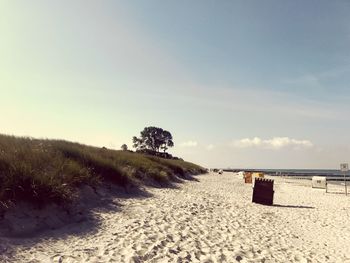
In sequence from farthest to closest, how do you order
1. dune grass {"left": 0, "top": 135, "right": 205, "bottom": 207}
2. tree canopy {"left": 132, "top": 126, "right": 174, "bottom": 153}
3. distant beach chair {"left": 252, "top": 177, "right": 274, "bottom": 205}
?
tree canopy {"left": 132, "top": 126, "right": 174, "bottom": 153} < distant beach chair {"left": 252, "top": 177, "right": 274, "bottom": 205} < dune grass {"left": 0, "top": 135, "right": 205, "bottom": 207}

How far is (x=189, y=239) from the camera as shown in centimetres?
906

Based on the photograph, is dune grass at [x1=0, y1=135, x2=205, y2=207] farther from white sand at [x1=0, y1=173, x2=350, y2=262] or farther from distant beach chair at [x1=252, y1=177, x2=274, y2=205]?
distant beach chair at [x1=252, y1=177, x2=274, y2=205]

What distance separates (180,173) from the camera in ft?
125

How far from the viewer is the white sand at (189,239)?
722cm

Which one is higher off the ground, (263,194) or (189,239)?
(263,194)

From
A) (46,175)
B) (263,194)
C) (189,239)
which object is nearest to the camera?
(189,239)

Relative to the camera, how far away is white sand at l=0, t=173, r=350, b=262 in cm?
722

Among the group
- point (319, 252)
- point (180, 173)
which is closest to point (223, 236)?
point (319, 252)

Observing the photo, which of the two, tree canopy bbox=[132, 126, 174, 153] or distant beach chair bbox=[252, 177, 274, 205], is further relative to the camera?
tree canopy bbox=[132, 126, 174, 153]

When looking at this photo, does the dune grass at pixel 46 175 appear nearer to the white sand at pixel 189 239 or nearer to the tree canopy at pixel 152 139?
the white sand at pixel 189 239

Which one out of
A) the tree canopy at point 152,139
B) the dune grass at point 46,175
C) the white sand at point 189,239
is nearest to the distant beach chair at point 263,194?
the white sand at point 189,239

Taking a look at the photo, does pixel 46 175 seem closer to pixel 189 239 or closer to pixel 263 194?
pixel 189 239

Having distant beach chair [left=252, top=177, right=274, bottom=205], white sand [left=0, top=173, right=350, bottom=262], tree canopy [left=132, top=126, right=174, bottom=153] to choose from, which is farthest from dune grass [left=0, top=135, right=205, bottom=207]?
tree canopy [left=132, top=126, right=174, bottom=153]

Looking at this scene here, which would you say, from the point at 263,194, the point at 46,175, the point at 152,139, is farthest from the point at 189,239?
the point at 152,139
